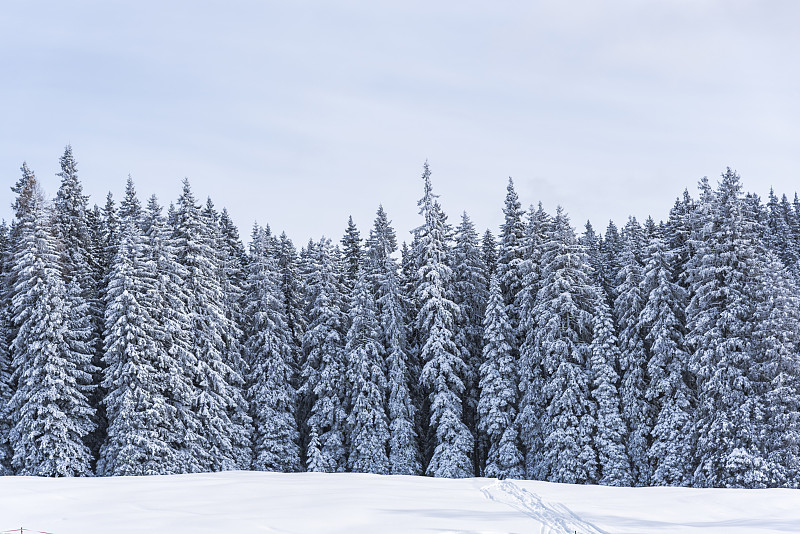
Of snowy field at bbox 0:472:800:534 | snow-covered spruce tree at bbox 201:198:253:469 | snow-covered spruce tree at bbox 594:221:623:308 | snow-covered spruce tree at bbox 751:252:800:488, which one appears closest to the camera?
snowy field at bbox 0:472:800:534

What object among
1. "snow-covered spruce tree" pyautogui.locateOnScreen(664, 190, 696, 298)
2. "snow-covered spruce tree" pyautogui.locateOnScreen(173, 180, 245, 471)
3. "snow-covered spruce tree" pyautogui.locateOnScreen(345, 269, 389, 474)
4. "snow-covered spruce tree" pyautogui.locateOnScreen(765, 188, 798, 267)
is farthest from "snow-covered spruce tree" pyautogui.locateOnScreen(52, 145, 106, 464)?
"snow-covered spruce tree" pyautogui.locateOnScreen(765, 188, 798, 267)

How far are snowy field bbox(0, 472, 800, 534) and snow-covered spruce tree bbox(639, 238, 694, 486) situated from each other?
1412cm

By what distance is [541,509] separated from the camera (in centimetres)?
2112

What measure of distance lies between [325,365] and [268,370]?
4104mm

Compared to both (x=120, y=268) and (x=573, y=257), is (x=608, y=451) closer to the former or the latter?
(x=573, y=257)

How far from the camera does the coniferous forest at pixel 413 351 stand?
129 feet

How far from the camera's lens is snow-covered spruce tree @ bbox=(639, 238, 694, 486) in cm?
3934

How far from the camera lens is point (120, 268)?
43.5m

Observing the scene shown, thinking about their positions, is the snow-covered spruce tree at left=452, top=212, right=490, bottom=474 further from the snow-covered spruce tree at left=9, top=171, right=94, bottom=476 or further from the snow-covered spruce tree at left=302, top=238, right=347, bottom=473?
the snow-covered spruce tree at left=9, top=171, right=94, bottom=476

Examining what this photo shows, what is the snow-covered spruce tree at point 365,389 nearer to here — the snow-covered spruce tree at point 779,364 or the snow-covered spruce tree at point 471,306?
the snow-covered spruce tree at point 471,306

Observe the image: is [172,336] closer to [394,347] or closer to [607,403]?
[394,347]

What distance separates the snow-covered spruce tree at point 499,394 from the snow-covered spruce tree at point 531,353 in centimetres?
71

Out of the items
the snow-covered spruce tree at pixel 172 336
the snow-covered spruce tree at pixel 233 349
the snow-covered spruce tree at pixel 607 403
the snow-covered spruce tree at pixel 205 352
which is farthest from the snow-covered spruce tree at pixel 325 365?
the snow-covered spruce tree at pixel 607 403

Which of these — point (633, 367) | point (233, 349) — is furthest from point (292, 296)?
point (633, 367)
